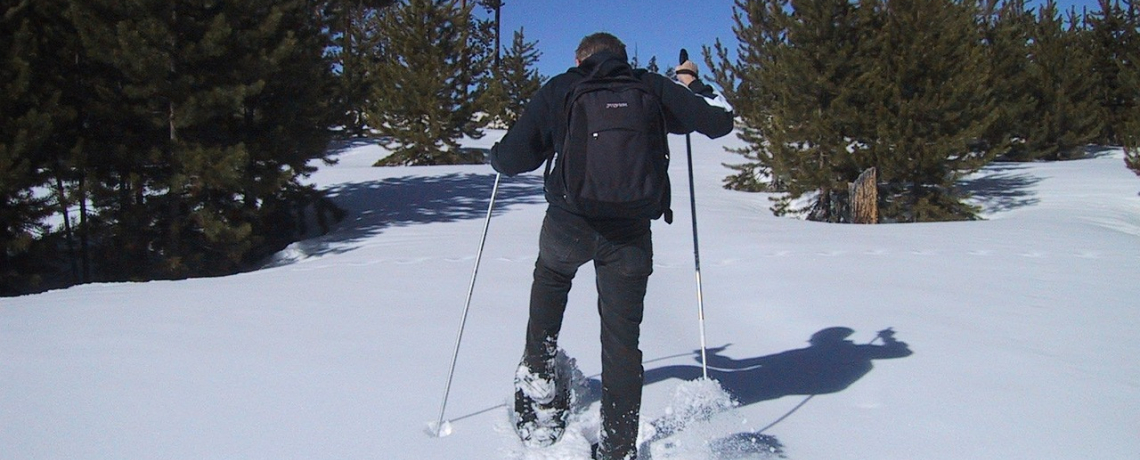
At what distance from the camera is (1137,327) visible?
4.86 m

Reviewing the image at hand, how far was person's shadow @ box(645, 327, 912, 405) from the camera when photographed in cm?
370

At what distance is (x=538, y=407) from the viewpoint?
9.66 ft

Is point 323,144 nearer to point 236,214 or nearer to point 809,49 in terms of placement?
point 236,214

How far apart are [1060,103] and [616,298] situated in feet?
74.4

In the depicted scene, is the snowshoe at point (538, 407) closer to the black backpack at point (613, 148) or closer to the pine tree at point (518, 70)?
the black backpack at point (613, 148)

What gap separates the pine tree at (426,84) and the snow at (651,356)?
441 inches

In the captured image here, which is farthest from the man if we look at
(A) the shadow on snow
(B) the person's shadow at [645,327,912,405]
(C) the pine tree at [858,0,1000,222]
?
(C) the pine tree at [858,0,1000,222]

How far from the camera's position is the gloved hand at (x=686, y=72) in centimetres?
293

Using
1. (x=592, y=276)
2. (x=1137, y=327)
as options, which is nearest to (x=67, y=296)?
(x=592, y=276)

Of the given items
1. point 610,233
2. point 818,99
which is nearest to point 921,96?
point 818,99

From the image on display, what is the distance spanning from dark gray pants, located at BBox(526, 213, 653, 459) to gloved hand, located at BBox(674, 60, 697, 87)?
64 cm

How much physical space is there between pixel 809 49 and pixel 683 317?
9.09 metres

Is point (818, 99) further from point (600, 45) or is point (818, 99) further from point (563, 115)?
point (563, 115)

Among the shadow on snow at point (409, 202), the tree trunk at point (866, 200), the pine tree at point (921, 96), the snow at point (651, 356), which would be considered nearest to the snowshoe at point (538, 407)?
the snow at point (651, 356)
